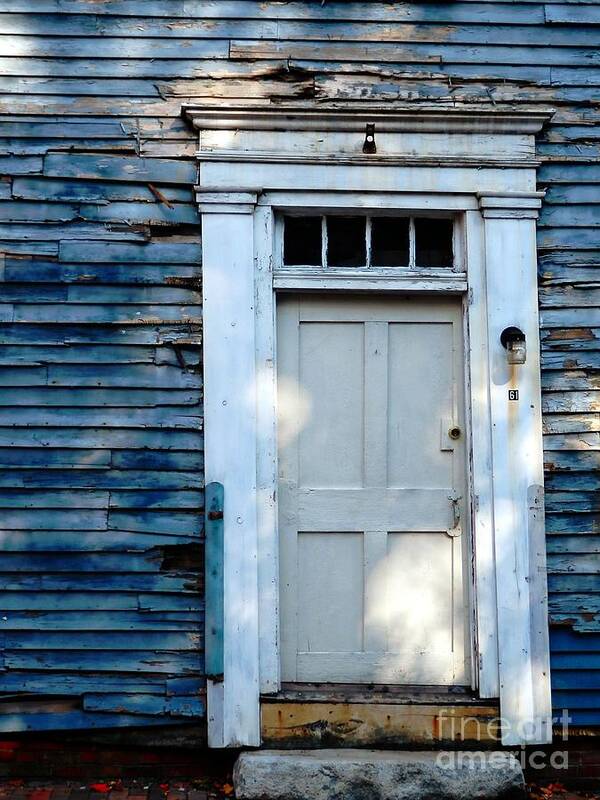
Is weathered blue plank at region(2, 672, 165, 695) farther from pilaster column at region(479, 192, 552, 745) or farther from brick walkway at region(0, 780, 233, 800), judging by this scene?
pilaster column at region(479, 192, 552, 745)

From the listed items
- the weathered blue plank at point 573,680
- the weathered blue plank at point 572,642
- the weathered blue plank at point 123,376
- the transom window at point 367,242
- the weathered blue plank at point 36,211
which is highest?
the weathered blue plank at point 36,211

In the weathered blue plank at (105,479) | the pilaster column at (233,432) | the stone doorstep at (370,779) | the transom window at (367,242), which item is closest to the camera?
the stone doorstep at (370,779)

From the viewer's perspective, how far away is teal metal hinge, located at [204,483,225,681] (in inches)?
168

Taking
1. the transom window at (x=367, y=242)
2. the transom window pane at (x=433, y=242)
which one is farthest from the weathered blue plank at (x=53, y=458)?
the transom window pane at (x=433, y=242)

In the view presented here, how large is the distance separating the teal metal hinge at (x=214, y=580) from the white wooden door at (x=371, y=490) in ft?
1.17

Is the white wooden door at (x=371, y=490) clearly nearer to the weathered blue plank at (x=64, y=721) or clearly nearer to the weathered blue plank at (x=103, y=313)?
the weathered blue plank at (x=103, y=313)

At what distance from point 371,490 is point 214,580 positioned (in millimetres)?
919

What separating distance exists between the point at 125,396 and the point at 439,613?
76.7 inches

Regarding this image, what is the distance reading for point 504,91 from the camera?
181 inches

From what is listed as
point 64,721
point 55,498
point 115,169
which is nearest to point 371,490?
point 55,498

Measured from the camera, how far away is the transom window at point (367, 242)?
4.61m

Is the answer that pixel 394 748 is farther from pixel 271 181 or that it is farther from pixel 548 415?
pixel 271 181

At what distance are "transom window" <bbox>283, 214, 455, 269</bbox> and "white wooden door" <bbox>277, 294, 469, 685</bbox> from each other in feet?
0.64

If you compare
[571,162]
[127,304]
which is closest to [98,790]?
[127,304]
